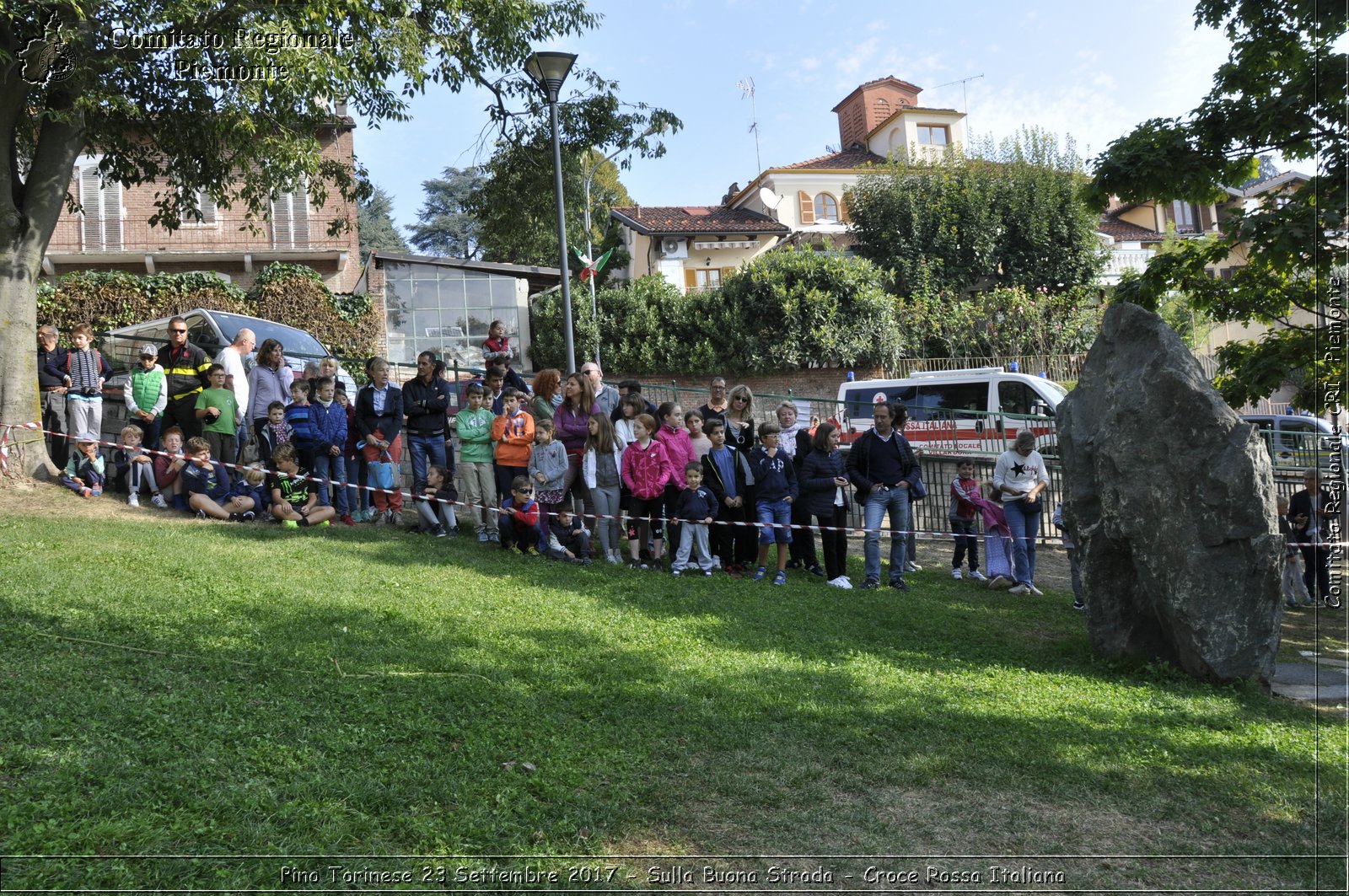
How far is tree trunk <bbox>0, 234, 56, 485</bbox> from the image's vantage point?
36.8ft

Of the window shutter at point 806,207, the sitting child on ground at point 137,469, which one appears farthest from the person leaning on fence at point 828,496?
the window shutter at point 806,207

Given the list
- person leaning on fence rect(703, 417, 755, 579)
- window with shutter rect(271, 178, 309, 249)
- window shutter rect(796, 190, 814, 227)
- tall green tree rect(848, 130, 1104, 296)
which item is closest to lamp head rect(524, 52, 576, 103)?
person leaning on fence rect(703, 417, 755, 579)

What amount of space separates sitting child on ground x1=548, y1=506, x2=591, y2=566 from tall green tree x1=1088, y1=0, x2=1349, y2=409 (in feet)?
22.7

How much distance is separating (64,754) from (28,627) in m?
2.30

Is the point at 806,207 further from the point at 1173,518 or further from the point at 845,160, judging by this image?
the point at 1173,518

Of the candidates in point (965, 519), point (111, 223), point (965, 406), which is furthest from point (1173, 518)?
point (111, 223)

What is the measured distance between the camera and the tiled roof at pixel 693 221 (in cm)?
4025

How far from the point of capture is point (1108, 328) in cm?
886

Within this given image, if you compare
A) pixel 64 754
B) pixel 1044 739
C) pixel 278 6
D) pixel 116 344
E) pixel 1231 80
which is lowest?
pixel 1044 739

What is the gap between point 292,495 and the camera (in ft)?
36.8

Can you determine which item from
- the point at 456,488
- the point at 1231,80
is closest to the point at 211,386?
the point at 456,488

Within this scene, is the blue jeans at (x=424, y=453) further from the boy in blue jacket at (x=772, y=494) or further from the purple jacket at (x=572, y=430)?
the boy in blue jacket at (x=772, y=494)

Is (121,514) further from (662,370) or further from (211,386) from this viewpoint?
(662,370)

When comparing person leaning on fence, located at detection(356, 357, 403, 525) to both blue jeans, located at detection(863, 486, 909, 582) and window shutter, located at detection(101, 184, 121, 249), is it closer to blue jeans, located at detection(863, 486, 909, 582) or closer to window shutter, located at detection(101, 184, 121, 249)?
blue jeans, located at detection(863, 486, 909, 582)
